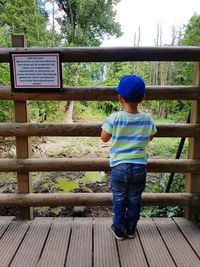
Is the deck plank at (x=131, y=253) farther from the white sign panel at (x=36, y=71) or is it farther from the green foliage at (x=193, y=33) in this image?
the green foliage at (x=193, y=33)

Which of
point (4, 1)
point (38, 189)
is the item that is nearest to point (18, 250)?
point (38, 189)

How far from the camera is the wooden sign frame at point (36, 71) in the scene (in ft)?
8.66

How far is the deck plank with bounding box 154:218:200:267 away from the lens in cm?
225

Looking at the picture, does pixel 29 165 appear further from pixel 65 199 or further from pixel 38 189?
pixel 38 189

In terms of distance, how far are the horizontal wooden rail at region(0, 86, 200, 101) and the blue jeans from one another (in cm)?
68

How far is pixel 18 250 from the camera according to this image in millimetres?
2400

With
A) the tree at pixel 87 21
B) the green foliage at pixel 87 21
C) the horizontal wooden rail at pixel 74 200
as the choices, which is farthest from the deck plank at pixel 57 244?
the green foliage at pixel 87 21

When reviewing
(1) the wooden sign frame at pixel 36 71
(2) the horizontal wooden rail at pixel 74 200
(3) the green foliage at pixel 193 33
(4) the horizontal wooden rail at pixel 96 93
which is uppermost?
(3) the green foliage at pixel 193 33

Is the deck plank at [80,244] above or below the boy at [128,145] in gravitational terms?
below

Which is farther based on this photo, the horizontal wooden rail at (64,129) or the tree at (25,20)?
the tree at (25,20)

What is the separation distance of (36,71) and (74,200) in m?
1.25

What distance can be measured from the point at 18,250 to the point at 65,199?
65cm

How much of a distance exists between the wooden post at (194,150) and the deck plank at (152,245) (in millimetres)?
419

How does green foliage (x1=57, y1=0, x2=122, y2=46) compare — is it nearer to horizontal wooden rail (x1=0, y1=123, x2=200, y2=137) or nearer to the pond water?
the pond water
